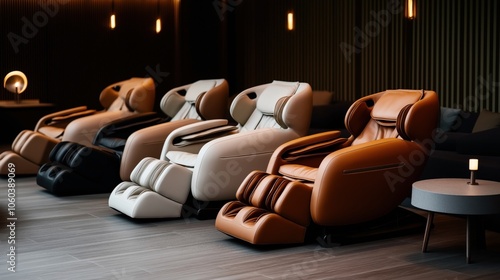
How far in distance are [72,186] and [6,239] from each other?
1642 mm

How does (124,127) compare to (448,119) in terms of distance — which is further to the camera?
(124,127)

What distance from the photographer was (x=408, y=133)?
4551mm

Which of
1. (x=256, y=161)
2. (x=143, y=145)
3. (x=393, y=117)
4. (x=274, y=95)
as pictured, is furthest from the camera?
(x=143, y=145)

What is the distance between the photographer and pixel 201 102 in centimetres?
660

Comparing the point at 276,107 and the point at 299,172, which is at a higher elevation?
the point at 276,107

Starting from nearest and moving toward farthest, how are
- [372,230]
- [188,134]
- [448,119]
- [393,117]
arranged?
[372,230], [393,117], [188,134], [448,119]

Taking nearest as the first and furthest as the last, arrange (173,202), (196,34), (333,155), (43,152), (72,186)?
(333,155) < (173,202) < (72,186) < (43,152) < (196,34)

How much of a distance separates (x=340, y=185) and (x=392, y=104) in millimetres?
825

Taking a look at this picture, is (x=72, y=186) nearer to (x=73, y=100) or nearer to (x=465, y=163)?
(x=465, y=163)

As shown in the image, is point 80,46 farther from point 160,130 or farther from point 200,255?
point 200,255

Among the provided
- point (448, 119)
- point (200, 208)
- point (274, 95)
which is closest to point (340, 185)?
point (200, 208)

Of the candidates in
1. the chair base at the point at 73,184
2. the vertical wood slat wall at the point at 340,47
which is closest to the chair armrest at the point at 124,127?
the chair base at the point at 73,184

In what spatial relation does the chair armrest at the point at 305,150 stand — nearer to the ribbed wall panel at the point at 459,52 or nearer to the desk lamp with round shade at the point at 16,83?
the ribbed wall panel at the point at 459,52

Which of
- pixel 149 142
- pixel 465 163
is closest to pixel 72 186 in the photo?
pixel 149 142
